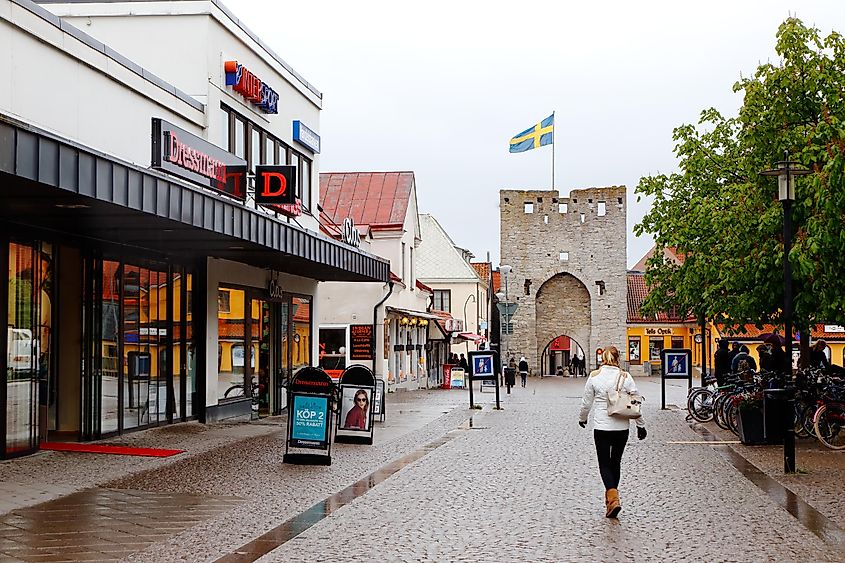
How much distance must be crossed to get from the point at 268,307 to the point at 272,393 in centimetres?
184

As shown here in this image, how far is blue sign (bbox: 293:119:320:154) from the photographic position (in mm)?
27375

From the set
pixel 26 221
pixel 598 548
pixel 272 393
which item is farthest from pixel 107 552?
pixel 272 393

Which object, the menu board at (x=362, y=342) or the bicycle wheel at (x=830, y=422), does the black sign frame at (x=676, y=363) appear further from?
the bicycle wheel at (x=830, y=422)

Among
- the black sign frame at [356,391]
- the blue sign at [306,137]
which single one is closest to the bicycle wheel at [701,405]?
the black sign frame at [356,391]

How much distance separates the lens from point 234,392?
23734mm

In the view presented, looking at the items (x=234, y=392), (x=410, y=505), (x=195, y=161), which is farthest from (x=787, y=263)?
(x=234, y=392)

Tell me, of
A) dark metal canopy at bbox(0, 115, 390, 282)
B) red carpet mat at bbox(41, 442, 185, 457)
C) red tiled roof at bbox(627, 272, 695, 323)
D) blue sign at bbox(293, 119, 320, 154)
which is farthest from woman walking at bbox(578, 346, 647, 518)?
red tiled roof at bbox(627, 272, 695, 323)

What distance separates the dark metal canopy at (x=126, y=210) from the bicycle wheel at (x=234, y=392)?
8.18ft

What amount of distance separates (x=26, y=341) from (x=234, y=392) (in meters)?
8.25

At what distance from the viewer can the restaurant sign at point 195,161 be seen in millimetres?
17406

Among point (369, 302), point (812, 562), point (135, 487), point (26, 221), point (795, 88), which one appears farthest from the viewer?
point (369, 302)

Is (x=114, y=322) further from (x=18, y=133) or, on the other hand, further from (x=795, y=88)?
(x=795, y=88)

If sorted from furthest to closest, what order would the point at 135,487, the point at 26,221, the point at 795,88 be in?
the point at 795,88 < the point at 26,221 < the point at 135,487

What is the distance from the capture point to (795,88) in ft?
66.1
